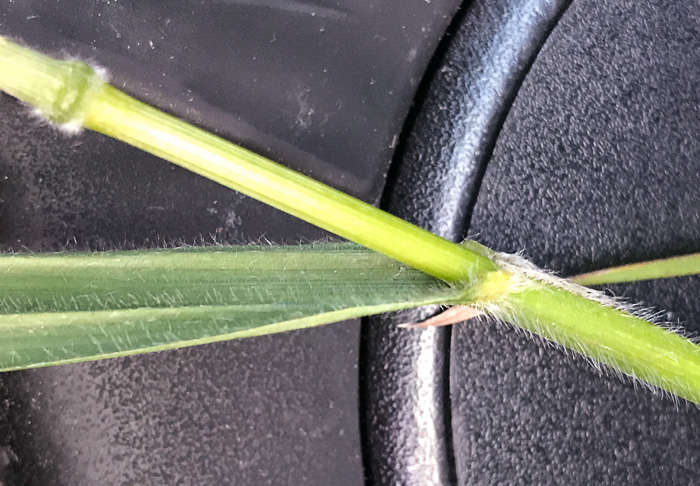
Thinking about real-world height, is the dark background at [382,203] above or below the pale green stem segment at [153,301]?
above

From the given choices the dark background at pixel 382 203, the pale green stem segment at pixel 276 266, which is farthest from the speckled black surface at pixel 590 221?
the pale green stem segment at pixel 276 266

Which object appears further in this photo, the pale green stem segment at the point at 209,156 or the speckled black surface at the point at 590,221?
the speckled black surface at the point at 590,221

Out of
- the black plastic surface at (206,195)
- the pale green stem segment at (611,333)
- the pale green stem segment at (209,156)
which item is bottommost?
the pale green stem segment at (611,333)

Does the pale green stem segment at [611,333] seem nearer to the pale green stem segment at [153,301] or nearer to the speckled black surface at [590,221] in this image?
the pale green stem segment at [153,301]

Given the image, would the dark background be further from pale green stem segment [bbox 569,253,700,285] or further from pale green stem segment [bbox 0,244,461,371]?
pale green stem segment [bbox 0,244,461,371]

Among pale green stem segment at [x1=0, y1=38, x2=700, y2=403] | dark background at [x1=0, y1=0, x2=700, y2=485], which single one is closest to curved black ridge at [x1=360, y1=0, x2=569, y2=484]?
dark background at [x1=0, y1=0, x2=700, y2=485]

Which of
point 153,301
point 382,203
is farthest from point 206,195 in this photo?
point 153,301

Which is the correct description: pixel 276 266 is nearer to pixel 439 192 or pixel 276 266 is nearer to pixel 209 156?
pixel 209 156
